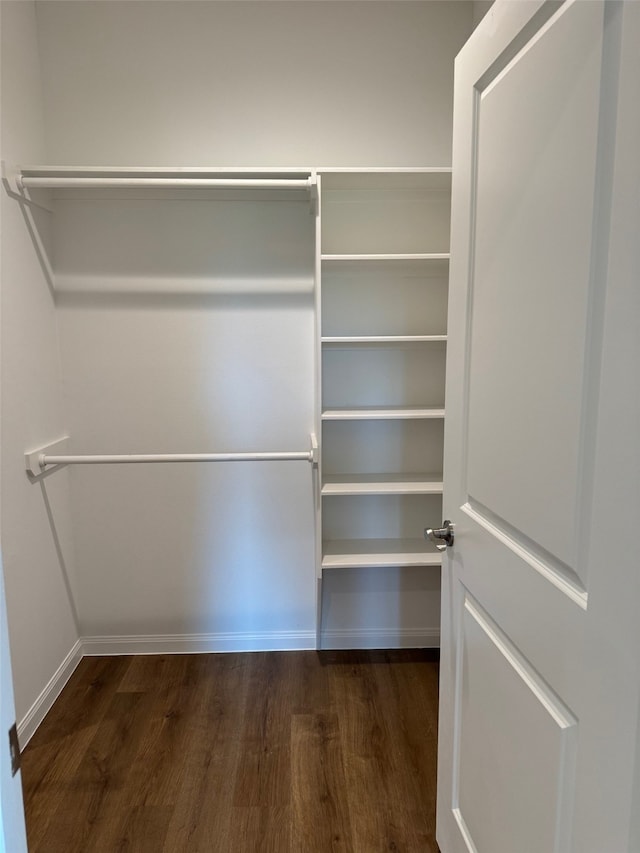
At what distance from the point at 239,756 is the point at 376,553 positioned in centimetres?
94

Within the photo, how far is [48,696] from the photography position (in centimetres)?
227

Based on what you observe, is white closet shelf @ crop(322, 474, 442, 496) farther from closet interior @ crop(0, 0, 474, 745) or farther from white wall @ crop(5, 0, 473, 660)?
white wall @ crop(5, 0, 473, 660)

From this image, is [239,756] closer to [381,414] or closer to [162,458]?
[162,458]

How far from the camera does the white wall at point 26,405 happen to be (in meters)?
2.01

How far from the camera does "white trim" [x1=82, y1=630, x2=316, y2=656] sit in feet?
8.77

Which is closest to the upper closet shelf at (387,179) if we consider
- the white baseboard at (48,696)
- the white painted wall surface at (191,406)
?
the white painted wall surface at (191,406)

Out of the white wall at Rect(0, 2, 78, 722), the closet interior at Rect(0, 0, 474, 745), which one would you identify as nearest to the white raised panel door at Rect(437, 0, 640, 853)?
the closet interior at Rect(0, 0, 474, 745)

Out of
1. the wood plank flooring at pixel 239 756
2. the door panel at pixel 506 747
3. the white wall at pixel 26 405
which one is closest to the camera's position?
the door panel at pixel 506 747

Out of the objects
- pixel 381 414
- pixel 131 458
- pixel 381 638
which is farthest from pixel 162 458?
pixel 381 638

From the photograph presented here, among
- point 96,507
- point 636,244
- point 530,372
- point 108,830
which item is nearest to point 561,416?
point 530,372

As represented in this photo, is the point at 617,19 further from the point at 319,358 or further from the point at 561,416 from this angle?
the point at 319,358

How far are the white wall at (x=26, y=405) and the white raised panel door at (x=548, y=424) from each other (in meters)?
Result: 1.59

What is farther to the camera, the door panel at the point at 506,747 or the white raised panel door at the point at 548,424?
the door panel at the point at 506,747

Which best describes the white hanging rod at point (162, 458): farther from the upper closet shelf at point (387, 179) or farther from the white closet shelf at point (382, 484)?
the upper closet shelf at point (387, 179)
